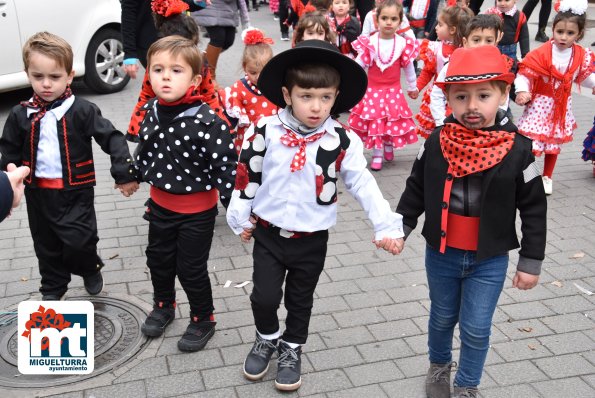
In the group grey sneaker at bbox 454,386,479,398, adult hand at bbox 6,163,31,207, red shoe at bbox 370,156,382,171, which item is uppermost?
adult hand at bbox 6,163,31,207

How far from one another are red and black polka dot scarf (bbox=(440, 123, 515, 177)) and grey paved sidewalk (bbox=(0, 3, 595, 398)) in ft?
3.93

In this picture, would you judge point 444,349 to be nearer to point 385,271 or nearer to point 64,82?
point 385,271

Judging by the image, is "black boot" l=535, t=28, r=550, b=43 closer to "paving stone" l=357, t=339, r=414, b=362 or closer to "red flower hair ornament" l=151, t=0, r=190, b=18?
"red flower hair ornament" l=151, t=0, r=190, b=18

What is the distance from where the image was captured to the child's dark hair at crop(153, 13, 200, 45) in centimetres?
516

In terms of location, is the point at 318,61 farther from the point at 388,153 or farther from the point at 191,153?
the point at 388,153

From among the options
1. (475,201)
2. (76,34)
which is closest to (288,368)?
(475,201)

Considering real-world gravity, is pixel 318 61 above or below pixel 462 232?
above

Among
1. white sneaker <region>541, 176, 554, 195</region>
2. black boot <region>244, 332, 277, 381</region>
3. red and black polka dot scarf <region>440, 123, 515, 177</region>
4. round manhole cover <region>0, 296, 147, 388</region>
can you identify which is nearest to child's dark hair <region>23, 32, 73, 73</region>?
round manhole cover <region>0, 296, 147, 388</region>

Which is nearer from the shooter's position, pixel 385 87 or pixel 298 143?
pixel 298 143

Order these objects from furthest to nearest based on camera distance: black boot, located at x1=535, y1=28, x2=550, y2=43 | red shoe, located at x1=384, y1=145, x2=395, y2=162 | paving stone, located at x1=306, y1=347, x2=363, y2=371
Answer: black boot, located at x1=535, y1=28, x2=550, y2=43
red shoe, located at x1=384, y1=145, x2=395, y2=162
paving stone, located at x1=306, y1=347, x2=363, y2=371

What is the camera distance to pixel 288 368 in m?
3.52

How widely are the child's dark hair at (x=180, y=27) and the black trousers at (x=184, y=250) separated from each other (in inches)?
72.0

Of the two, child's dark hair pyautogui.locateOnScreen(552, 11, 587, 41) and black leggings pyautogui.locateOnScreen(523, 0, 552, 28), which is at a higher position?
child's dark hair pyautogui.locateOnScreen(552, 11, 587, 41)

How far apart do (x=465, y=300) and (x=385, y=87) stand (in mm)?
4035
